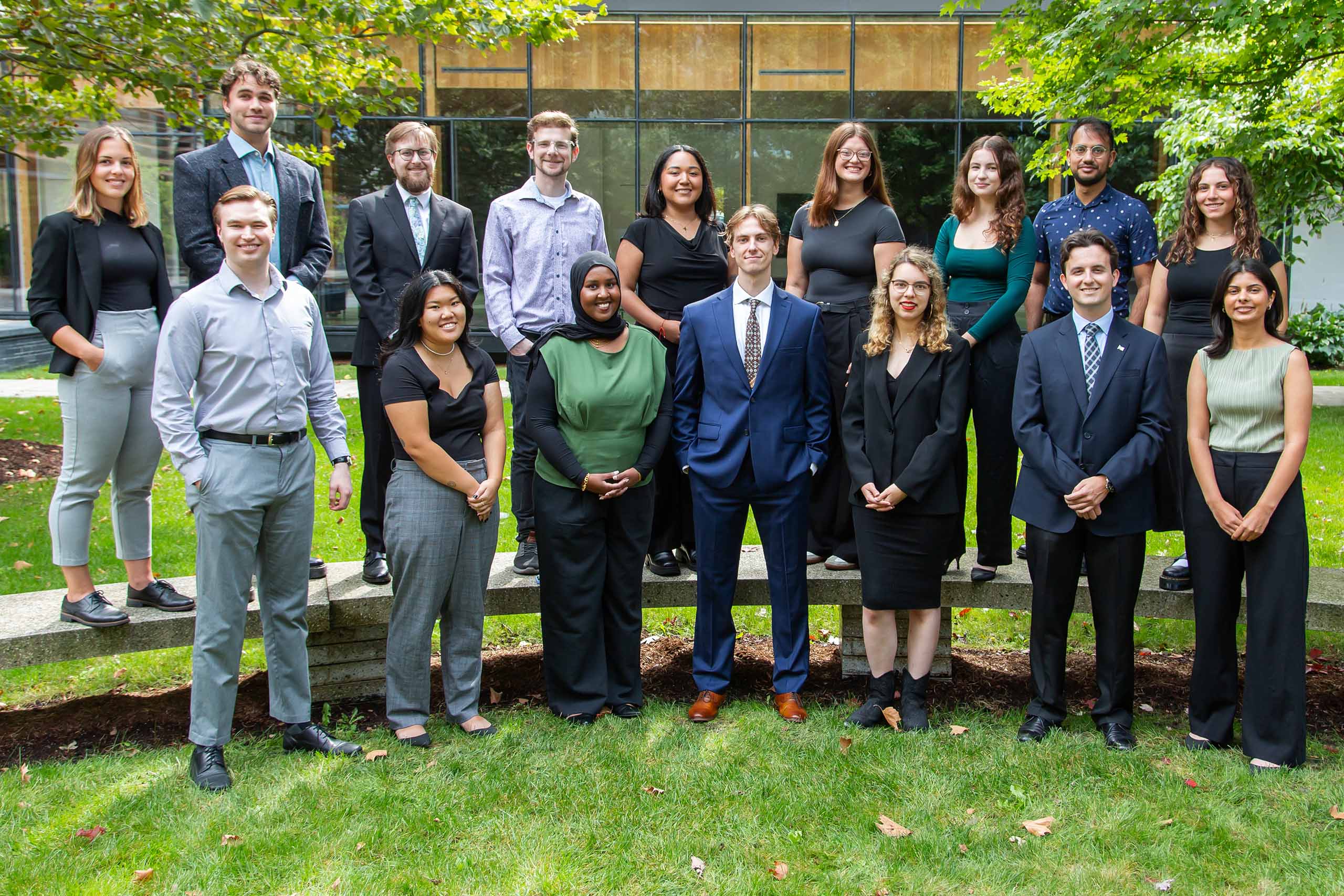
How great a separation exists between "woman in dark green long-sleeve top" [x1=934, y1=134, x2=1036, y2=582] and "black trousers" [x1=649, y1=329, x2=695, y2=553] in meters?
1.43

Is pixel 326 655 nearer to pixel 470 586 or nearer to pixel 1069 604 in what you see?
pixel 470 586

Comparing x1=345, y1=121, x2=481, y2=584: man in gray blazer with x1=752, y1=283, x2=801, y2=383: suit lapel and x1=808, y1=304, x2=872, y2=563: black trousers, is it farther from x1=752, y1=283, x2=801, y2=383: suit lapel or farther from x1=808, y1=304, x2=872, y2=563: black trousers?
x1=808, y1=304, x2=872, y2=563: black trousers

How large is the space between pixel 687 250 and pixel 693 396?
0.79 metres

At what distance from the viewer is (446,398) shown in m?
4.80

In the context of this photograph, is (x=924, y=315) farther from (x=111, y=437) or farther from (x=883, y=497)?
(x=111, y=437)

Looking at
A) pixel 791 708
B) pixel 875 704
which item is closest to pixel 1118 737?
pixel 875 704

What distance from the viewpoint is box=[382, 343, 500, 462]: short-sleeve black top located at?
4.71m

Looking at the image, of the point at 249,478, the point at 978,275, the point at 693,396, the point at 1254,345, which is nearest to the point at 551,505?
the point at 693,396

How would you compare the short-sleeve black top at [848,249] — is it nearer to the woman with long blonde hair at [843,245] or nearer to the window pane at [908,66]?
A: the woman with long blonde hair at [843,245]

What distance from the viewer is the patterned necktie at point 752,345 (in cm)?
514

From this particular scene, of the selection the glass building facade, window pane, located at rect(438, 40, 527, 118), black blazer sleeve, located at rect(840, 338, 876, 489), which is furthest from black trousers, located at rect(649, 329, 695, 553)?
window pane, located at rect(438, 40, 527, 118)

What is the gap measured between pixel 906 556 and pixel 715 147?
14.6 metres

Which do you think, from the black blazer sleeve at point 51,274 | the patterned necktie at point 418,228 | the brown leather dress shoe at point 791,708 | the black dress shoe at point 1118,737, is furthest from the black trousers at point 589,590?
the black blazer sleeve at point 51,274

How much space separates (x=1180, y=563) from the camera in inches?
223
